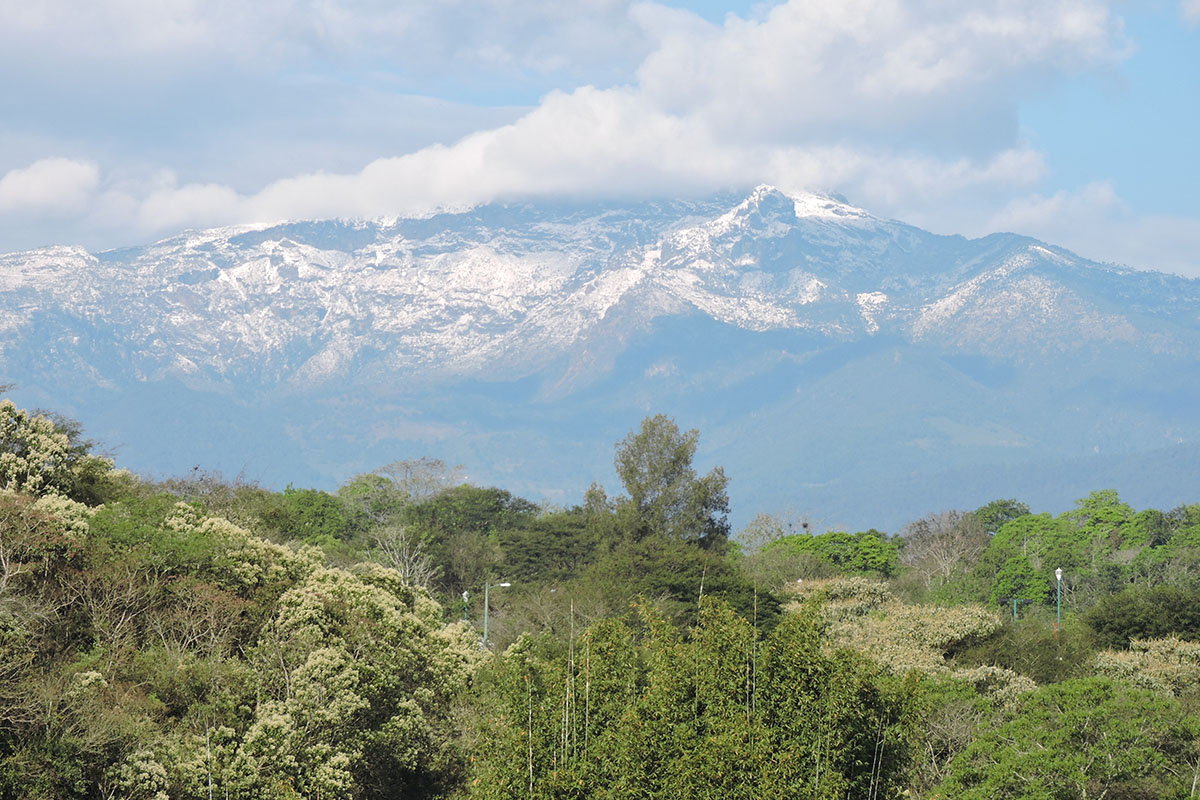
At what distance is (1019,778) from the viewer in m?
29.4

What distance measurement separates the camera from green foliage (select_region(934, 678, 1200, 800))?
29344mm

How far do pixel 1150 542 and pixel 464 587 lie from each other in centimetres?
5364

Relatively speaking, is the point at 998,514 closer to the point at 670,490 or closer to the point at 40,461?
the point at 670,490

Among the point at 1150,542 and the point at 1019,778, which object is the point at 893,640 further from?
the point at 1150,542

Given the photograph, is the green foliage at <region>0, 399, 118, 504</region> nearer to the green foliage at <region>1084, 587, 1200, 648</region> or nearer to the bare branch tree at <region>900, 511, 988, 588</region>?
the green foliage at <region>1084, 587, 1200, 648</region>

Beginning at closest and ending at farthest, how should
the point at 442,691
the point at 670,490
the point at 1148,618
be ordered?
the point at 442,691 → the point at 1148,618 → the point at 670,490

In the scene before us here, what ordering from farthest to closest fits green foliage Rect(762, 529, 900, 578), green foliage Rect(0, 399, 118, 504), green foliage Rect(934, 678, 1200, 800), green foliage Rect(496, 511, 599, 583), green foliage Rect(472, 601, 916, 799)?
1. green foliage Rect(762, 529, 900, 578)
2. green foliage Rect(496, 511, 599, 583)
3. green foliage Rect(0, 399, 118, 504)
4. green foliage Rect(934, 678, 1200, 800)
5. green foliage Rect(472, 601, 916, 799)

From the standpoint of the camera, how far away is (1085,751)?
30.1 metres

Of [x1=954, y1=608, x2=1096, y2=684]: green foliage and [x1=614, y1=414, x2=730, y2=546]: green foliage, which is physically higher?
[x1=614, y1=414, x2=730, y2=546]: green foliage

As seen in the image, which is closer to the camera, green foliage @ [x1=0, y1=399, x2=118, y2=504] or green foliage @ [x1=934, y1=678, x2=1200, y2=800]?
green foliage @ [x1=934, y1=678, x2=1200, y2=800]

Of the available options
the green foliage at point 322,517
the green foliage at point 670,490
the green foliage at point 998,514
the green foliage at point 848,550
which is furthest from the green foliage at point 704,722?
the green foliage at point 998,514

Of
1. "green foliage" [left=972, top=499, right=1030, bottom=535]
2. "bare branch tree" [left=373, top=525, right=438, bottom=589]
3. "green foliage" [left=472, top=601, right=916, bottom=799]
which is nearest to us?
"green foliage" [left=472, top=601, right=916, bottom=799]

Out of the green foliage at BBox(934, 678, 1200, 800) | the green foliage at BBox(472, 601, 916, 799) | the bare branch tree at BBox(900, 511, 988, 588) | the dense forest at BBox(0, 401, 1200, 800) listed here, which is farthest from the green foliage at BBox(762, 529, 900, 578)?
the green foliage at BBox(472, 601, 916, 799)

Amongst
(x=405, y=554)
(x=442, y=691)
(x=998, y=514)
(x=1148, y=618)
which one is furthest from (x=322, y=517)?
(x=998, y=514)
